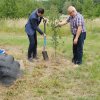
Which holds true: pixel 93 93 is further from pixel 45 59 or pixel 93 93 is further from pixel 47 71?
pixel 45 59

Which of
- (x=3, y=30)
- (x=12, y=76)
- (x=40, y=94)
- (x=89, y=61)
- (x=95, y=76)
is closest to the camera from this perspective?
(x=40, y=94)

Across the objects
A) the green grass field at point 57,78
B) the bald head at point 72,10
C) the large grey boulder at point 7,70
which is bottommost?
the green grass field at point 57,78

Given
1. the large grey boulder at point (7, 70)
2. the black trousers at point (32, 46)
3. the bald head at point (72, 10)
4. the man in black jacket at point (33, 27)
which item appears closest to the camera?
the large grey boulder at point (7, 70)

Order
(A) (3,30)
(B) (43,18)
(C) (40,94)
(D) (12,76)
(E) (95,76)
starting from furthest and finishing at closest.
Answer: (A) (3,30) → (B) (43,18) → (E) (95,76) → (D) (12,76) → (C) (40,94)

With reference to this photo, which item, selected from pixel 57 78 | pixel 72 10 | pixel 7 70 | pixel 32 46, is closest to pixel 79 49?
pixel 72 10

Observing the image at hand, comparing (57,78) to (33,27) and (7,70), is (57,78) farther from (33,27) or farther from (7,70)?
(33,27)

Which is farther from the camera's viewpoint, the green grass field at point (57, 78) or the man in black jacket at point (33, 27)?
the man in black jacket at point (33, 27)

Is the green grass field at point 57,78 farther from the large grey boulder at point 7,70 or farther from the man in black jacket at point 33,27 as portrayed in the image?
the man in black jacket at point 33,27

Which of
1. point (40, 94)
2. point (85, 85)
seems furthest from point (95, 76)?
point (40, 94)

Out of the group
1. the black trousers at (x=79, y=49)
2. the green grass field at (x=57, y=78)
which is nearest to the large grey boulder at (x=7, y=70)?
the green grass field at (x=57, y=78)

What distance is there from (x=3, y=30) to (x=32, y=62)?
34.0 ft

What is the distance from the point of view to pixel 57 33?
10773 millimetres

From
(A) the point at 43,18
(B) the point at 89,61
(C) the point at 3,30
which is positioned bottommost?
(C) the point at 3,30

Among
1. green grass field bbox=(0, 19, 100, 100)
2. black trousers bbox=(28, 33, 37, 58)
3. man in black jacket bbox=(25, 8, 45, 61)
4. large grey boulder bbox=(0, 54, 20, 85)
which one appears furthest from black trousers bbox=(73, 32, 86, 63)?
large grey boulder bbox=(0, 54, 20, 85)
